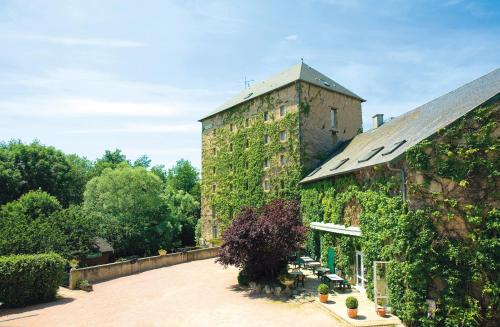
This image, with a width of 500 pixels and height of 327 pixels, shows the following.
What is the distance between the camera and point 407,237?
14.3 m

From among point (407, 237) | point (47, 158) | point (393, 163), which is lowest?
point (407, 237)

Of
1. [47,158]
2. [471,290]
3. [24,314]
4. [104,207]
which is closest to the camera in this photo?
[471,290]

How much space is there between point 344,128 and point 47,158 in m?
37.3

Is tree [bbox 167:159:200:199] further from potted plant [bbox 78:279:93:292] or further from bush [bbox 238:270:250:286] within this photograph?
bush [bbox 238:270:250:286]

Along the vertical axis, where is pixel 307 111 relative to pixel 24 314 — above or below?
above

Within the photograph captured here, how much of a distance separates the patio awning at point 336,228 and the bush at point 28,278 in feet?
52.2

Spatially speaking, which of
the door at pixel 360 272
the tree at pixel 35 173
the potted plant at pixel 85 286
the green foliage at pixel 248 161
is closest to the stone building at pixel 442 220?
the door at pixel 360 272

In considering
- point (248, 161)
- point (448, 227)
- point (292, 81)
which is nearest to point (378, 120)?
point (292, 81)

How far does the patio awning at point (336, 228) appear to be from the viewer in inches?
713

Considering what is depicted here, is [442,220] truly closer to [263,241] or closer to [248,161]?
[263,241]

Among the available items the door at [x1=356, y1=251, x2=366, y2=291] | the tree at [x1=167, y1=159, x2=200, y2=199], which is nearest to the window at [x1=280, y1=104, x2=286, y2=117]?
the door at [x1=356, y1=251, x2=366, y2=291]

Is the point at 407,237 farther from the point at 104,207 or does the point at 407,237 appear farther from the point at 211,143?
the point at 104,207

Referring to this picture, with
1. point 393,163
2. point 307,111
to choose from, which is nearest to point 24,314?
point 393,163

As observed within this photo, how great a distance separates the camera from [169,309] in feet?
55.3
